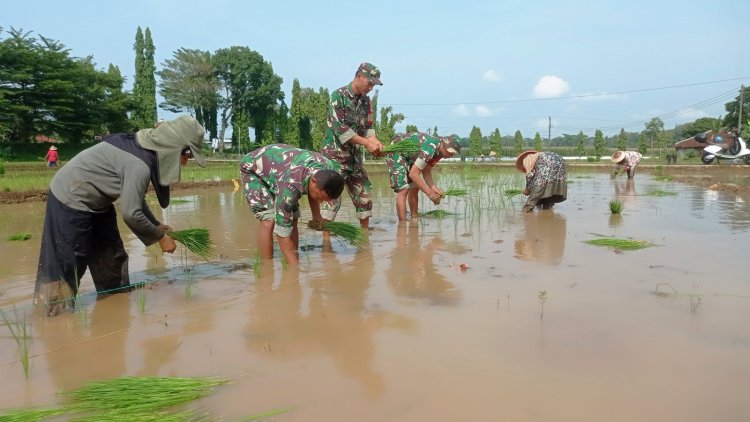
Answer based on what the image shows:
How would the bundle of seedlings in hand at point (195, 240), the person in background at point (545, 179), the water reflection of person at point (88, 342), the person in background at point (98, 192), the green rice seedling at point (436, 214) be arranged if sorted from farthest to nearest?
the person in background at point (545, 179), the green rice seedling at point (436, 214), the bundle of seedlings in hand at point (195, 240), the person in background at point (98, 192), the water reflection of person at point (88, 342)

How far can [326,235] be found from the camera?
4.19 m

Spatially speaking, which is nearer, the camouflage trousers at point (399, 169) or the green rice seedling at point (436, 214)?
the camouflage trousers at point (399, 169)

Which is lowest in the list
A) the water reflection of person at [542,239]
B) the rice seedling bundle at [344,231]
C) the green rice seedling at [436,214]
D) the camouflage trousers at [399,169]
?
the water reflection of person at [542,239]

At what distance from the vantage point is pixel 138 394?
5.20ft

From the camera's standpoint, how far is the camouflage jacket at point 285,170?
315 centimetres

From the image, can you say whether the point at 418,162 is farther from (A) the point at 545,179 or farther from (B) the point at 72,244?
(B) the point at 72,244

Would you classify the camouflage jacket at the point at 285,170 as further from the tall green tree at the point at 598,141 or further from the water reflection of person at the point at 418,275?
the tall green tree at the point at 598,141

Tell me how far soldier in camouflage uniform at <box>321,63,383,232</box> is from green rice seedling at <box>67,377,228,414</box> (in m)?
2.71

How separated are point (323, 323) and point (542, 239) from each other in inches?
109

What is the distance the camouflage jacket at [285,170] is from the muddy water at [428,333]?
47 centimetres

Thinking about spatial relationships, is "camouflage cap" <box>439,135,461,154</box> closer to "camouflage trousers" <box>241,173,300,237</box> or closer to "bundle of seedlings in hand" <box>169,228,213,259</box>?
"camouflage trousers" <box>241,173,300,237</box>

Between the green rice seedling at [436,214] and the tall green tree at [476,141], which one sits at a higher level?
the tall green tree at [476,141]

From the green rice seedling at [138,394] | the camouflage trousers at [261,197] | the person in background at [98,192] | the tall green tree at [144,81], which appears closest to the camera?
the green rice seedling at [138,394]

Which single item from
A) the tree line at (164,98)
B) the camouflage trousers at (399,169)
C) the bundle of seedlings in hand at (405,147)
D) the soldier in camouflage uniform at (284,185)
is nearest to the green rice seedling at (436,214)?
the camouflage trousers at (399,169)
